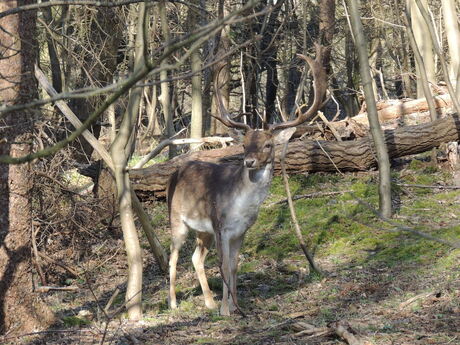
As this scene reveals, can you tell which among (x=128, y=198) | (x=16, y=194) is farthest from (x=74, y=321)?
(x=16, y=194)

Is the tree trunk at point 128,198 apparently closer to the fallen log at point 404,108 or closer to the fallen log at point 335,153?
the fallen log at point 335,153

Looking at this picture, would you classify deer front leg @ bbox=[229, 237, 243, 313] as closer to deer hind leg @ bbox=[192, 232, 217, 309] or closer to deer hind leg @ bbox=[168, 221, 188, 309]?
deer hind leg @ bbox=[192, 232, 217, 309]

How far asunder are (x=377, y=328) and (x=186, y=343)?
1.77 m

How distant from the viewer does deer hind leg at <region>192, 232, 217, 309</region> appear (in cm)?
924

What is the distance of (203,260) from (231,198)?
3.71 feet

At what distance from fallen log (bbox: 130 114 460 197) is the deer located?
4.20m

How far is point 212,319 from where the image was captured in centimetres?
845

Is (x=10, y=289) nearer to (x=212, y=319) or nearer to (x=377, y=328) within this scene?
(x=212, y=319)

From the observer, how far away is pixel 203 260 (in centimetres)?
984

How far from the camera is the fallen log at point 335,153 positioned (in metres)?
14.2

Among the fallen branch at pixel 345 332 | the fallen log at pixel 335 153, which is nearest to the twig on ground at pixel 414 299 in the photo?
the fallen branch at pixel 345 332

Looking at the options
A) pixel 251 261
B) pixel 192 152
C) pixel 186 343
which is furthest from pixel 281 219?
pixel 186 343

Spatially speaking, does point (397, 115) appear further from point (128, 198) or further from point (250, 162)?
point (128, 198)

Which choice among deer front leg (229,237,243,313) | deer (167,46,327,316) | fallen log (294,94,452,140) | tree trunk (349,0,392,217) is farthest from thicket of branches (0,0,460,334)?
deer front leg (229,237,243,313)
